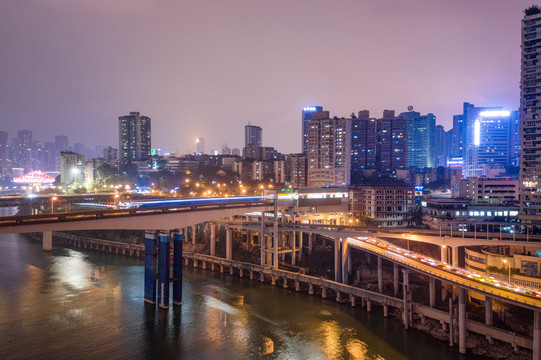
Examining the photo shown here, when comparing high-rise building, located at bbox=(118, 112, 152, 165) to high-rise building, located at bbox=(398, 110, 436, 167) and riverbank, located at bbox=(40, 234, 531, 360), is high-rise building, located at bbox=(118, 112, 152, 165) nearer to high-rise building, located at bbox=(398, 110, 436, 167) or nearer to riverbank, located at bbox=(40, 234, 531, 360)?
high-rise building, located at bbox=(398, 110, 436, 167)

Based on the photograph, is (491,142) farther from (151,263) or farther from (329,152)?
(151,263)

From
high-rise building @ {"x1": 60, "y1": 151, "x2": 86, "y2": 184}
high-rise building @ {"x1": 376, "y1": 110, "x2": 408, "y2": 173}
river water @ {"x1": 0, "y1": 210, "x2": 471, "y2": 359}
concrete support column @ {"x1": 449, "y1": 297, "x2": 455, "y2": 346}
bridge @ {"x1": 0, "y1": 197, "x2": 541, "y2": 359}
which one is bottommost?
river water @ {"x1": 0, "y1": 210, "x2": 471, "y2": 359}

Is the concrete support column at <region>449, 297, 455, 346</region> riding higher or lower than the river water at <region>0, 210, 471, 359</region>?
higher

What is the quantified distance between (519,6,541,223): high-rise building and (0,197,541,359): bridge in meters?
19.8

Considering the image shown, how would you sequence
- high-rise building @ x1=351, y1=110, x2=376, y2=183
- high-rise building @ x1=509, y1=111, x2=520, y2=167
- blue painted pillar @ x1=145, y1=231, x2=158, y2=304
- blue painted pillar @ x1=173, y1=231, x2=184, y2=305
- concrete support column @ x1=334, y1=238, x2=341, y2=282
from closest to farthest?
blue painted pillar @ x1=145, y1=231, x2=158, y2=304 → blue painted pillar @ x1=173, y1=231, x2=184, y2=305 → concrete support column @ x1=334, y1=238, x2=341, y2=282 → high-rise building @ x1=351, y1=110, x2=376, y2=183 → high-rise building @ x1=509, y1=111, x2=520, y2=167

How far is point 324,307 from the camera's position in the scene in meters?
25.4

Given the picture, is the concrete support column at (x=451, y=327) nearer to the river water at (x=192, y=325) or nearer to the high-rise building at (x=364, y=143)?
the river water at (x=192, y=325)

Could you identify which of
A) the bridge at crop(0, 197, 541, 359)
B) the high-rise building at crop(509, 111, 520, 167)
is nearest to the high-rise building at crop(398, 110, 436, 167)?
the high-rise building at crop(509, 111, 520, 167)

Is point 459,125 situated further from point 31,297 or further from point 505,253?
point 31,297

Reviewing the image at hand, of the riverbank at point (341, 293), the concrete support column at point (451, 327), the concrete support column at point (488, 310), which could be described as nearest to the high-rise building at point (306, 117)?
the riverbank at point (341, 293)

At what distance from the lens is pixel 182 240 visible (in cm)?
2653

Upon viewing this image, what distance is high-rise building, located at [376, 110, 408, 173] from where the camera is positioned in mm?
105875

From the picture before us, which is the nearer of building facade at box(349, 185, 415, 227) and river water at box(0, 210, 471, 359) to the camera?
river water at box(0, 210, 471, 359)

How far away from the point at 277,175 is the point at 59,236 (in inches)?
1885
